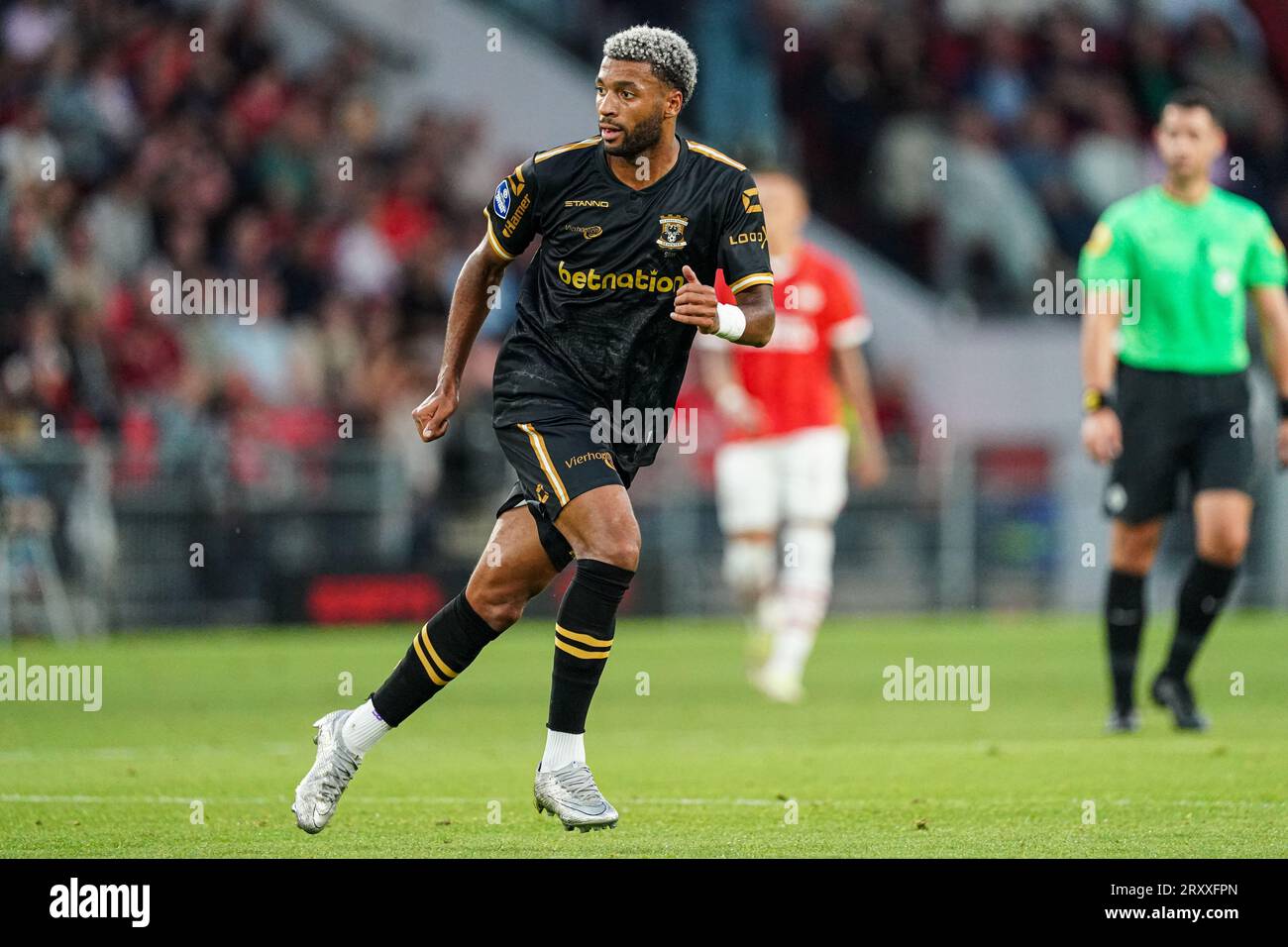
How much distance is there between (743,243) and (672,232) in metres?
0.25

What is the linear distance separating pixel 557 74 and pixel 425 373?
14.2ft

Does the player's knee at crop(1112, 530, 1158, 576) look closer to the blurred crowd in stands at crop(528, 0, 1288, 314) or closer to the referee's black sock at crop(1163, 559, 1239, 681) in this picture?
the referee's black sock at crop(1163, 559, 1239, 681)

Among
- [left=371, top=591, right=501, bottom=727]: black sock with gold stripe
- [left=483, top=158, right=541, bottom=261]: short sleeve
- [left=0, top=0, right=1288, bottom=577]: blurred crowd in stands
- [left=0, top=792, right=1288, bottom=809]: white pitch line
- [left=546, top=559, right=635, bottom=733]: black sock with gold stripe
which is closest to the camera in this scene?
[left=546, top=559, right=635, bottom=733]: black sock with gold stripe

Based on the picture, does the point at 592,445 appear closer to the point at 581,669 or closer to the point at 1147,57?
the point at 581,669

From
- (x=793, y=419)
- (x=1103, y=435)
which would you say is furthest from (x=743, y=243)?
(x=793, y=419)

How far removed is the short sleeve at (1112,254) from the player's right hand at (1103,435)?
0.69 meters

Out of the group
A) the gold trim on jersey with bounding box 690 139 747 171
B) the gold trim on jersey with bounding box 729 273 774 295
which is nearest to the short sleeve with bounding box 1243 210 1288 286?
the gold trim on jersey with bounding box 690 139 747 171

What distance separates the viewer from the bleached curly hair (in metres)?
7.39

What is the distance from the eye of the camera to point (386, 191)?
21734mm

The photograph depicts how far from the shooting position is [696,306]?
7.09 meters

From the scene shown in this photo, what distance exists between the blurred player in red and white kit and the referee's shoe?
2.90 m

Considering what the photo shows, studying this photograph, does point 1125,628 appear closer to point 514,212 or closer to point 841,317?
point 841,317
